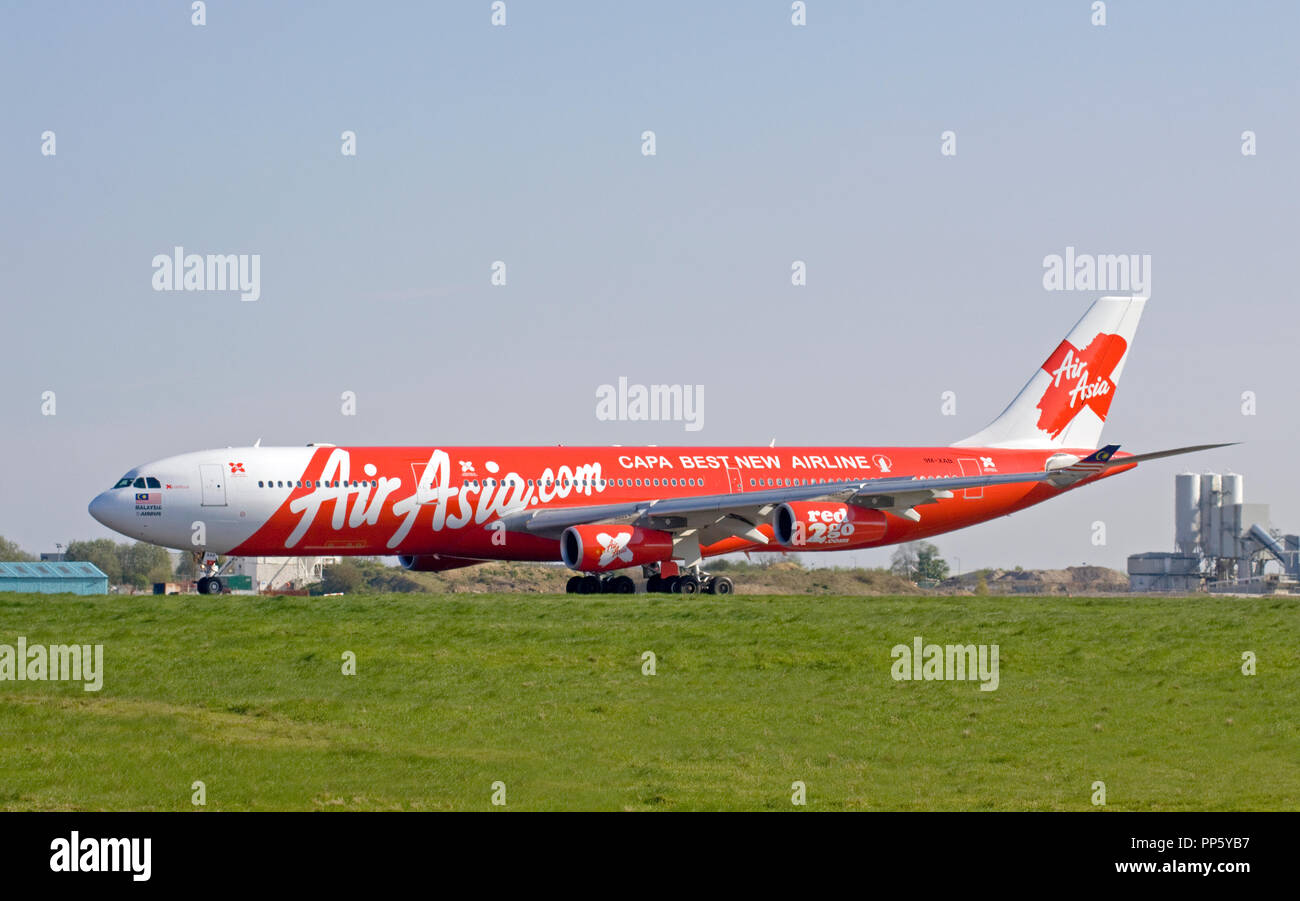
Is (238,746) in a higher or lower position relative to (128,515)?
lower

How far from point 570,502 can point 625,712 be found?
21.4 m

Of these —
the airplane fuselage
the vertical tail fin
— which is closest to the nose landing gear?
the airplane fuselage

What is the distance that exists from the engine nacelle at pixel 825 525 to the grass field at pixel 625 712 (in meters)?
8.82

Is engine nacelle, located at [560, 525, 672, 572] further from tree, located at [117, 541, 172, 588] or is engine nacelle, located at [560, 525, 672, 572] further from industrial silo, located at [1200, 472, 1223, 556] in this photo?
industrial silo, located at [1200, 472, 1223, 556]

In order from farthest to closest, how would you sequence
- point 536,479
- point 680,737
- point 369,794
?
point 536,479 < point 680,737 < point 369,794

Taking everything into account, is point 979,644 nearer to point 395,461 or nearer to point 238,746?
point 238,746

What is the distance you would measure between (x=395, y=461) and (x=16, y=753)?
23.0 metres

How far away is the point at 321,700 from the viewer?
2584 centimetres

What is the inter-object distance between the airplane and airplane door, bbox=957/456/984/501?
5 centimetres

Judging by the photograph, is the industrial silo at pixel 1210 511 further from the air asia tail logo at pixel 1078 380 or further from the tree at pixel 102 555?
the tree at pixel 102 555

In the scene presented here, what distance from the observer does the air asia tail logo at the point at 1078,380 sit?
5644 cm

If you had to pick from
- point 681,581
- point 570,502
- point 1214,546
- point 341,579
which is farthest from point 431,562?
point 1214,546

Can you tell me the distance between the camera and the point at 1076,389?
56781 mm
